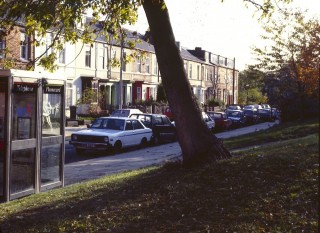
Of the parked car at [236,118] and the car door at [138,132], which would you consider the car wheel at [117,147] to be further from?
the parked car at [236,118]

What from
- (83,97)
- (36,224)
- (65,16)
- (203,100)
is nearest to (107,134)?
(65,16)

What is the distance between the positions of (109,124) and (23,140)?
1158cm

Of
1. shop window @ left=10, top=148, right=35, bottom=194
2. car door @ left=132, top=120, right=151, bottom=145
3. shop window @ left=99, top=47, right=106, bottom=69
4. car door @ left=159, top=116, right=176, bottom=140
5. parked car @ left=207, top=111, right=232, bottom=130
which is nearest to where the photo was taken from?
shop window @ left=10, top=148, right=35, bottom=194

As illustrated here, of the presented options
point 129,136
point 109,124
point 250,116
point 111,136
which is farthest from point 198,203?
point 250,116

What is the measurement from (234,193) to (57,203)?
299 cm

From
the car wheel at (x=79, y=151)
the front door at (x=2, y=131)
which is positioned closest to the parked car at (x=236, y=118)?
the car wheel at (x=79, y=151)

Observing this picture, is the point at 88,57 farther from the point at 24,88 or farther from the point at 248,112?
the point at 24,88

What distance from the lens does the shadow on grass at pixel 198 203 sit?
19.3 ft

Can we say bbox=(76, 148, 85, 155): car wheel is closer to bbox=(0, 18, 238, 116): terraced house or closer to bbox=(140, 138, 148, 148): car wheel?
bbox=(140, 138, 148, 148): car wheel

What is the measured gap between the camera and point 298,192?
6590mm

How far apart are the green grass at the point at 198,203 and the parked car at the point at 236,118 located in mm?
31963

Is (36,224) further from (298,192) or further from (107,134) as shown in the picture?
(107,134)

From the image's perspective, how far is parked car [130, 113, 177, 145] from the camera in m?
24.7

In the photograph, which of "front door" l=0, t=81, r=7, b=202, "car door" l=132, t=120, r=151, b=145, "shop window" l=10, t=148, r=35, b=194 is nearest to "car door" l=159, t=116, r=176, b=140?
"car door" l=132, t=120, r=151, b=145
